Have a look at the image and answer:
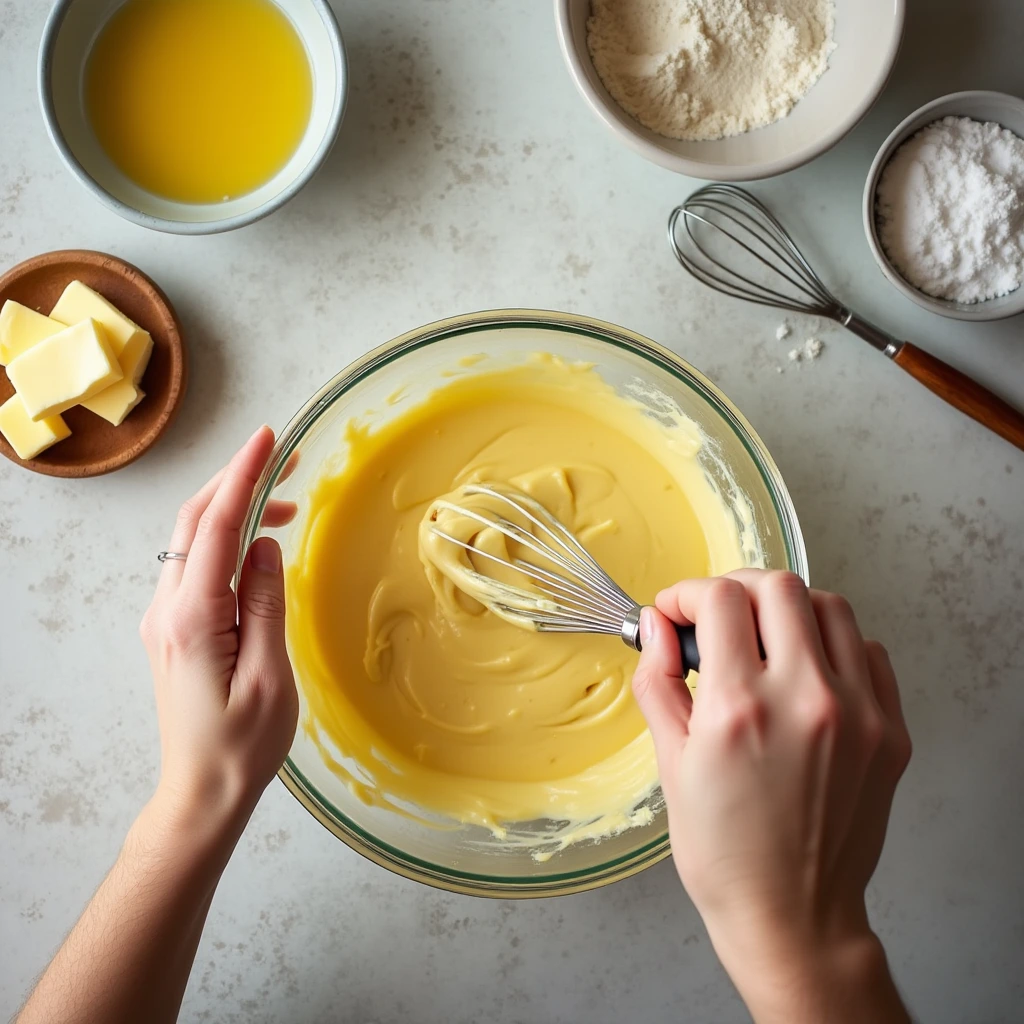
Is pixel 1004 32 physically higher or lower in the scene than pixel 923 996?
higher

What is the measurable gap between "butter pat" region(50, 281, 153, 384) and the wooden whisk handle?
45.8 inches

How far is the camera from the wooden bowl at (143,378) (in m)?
1.35

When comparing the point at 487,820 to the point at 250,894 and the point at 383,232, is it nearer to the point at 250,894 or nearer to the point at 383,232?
the point at 250,894

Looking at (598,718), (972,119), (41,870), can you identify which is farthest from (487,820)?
(972,119)

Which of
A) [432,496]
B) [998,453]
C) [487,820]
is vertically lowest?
[487,820]

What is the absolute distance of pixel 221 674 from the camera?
1.06 meters

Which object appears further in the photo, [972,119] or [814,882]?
[972,119]

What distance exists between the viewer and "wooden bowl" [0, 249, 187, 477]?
4.43 feet

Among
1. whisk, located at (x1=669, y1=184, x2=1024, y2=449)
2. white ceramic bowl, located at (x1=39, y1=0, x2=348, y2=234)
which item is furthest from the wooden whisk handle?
white ceramic bowl, located at (x1=39, y1=0, x2=348, y2=234)

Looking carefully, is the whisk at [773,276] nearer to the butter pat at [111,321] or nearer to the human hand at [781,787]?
the human hand at [781,787]

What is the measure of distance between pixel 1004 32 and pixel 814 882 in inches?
51.7

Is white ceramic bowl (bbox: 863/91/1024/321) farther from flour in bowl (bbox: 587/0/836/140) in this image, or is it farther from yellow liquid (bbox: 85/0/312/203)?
yellow liquid (bbox: 85/0/312/203)

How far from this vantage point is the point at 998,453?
1.39 meters

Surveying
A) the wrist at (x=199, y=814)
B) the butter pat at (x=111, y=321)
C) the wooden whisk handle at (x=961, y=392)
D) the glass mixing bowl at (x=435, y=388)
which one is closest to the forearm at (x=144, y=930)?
the wrist at (x=199, y=814)
